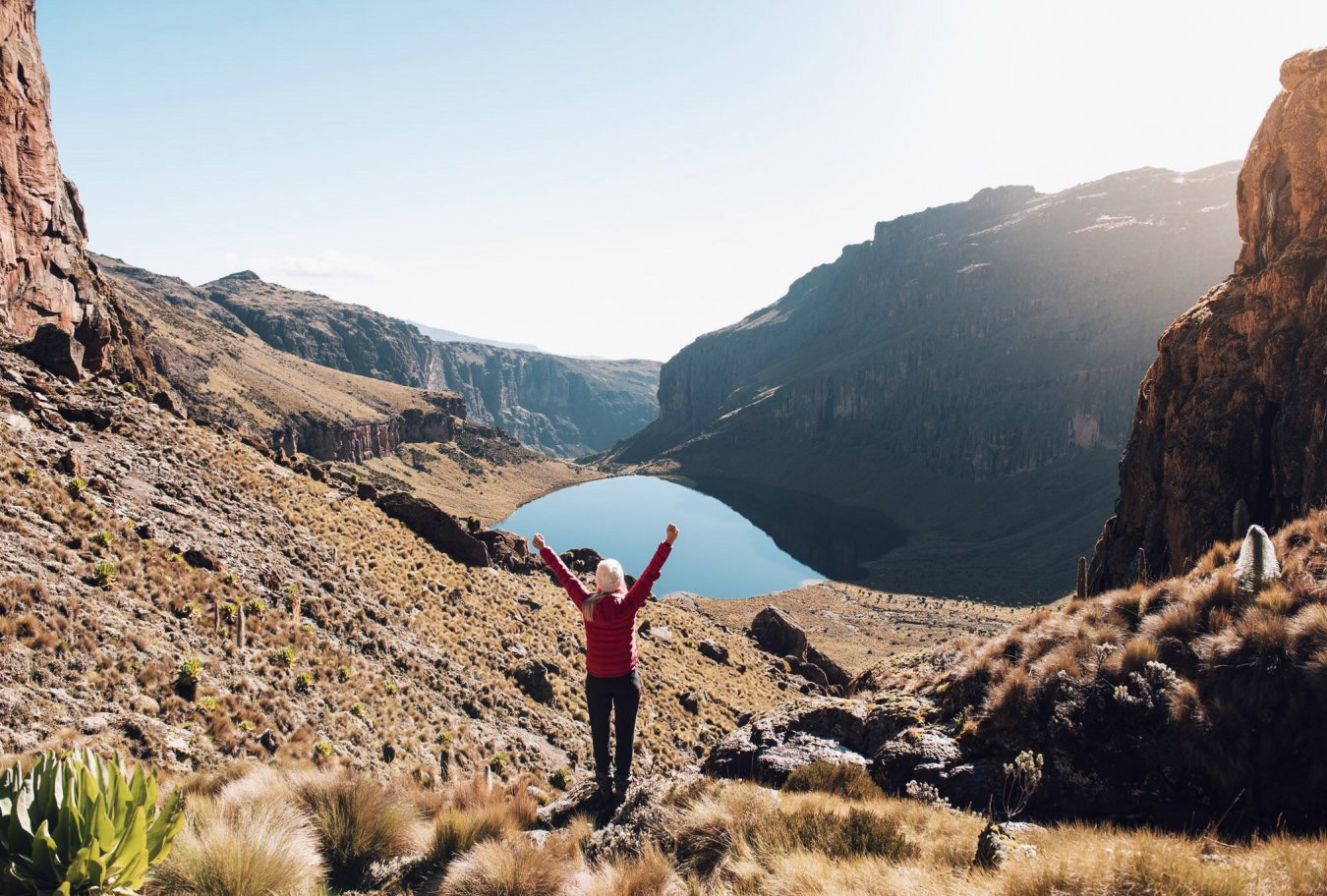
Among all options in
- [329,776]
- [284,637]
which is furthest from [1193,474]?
[284,637]

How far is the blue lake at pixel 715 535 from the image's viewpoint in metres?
119

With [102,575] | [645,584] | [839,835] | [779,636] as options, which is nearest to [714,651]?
[779,636]

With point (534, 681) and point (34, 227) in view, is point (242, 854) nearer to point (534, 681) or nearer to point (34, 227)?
point (534, 681)

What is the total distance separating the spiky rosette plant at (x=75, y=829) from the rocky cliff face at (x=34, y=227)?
82.8 feet

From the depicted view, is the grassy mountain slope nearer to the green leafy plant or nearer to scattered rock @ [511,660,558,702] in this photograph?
the green leafy plant

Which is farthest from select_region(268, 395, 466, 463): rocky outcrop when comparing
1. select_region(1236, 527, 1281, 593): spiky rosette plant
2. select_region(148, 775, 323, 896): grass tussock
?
select_region(1236, 527, 1281, 593): spiky rosette plant

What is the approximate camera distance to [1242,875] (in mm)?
4039

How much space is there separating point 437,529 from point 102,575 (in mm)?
20896

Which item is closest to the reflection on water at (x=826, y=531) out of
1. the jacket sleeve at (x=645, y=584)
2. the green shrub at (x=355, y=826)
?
the jacket sleeve at (x=645, y=584)

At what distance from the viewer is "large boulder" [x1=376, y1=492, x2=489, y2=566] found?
3350 cm

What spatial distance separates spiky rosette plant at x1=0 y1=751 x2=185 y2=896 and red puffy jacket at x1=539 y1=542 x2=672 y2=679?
411 cm

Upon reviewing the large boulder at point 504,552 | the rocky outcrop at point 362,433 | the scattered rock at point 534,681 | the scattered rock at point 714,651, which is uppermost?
the rocky outcrop at point 362,433

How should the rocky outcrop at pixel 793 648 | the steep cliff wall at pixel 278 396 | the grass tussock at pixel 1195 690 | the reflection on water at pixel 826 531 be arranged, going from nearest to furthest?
the grass tussock at pixel 1195 690
the rocky outcrop at pixel 793 648
the steep cliff wall at pixel 278 396
the reflection on water at pixel 826 531

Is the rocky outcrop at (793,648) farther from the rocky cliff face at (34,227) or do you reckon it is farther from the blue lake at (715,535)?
the blue lake at (715,535)
